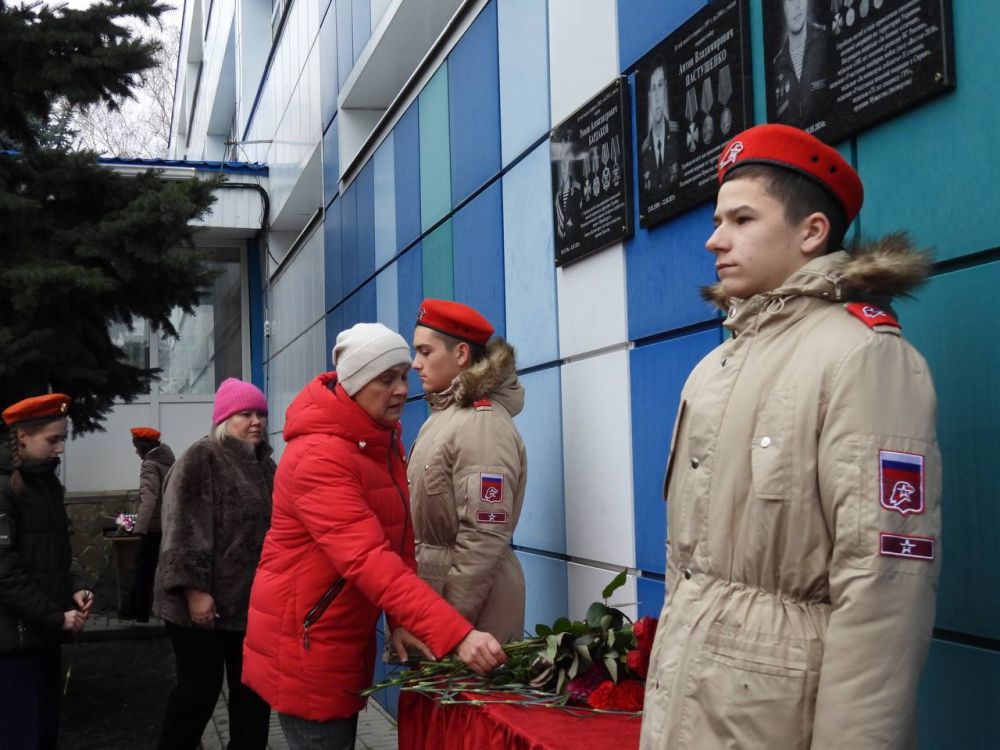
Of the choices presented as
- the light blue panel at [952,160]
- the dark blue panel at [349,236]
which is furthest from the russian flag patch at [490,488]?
the dark blue panel at [349,236]

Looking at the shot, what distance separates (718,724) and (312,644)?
1620 mm

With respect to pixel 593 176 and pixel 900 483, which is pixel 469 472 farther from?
pixel 900 483

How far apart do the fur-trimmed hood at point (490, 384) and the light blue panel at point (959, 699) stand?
1.87 meters

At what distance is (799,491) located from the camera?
1797 millimetres

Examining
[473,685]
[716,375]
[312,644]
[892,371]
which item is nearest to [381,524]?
[312,644]

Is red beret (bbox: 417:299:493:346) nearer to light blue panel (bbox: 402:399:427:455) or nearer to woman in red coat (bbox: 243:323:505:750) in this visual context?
woman in red coat (bbox: 243:323:505:750)

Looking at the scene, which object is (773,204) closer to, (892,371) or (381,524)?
(892,371)

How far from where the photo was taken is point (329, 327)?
10125 millimetres

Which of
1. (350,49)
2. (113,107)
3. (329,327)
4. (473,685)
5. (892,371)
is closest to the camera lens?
(892,371)

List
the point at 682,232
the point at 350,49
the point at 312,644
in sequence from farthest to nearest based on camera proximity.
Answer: the point at 350,49 → the point at 682,232 → the point at 312,644

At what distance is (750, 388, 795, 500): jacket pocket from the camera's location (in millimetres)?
1810

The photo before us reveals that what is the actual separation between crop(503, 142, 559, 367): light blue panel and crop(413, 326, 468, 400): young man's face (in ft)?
1.92

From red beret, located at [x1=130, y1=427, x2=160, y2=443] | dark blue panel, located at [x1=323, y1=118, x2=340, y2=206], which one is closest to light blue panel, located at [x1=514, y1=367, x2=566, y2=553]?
dark blue panel, located at [x1=323, y1=118, x2=340, y2=206]

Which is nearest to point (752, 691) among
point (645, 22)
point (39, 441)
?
point (645, 22)
